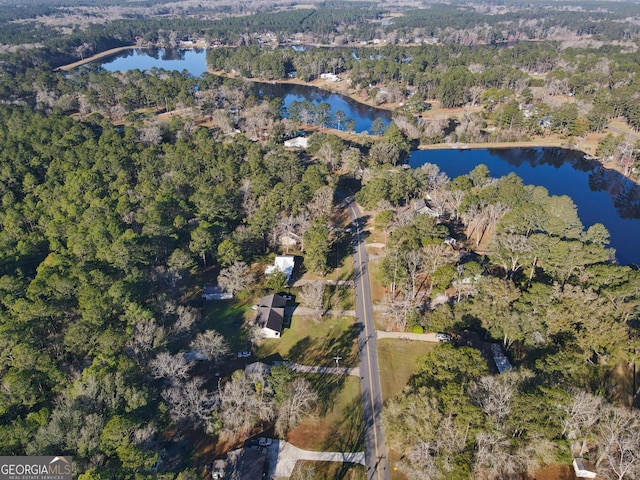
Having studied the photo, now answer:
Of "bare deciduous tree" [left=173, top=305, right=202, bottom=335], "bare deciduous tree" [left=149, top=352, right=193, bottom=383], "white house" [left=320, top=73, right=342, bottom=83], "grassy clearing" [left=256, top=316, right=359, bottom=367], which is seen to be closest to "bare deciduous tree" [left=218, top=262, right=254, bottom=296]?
"bare deciduous tree" [left=173, top=305, right=202, bottom=335]

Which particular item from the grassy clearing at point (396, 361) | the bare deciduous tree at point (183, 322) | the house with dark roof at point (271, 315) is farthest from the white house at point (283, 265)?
the grassy clearing at point (396, 361)

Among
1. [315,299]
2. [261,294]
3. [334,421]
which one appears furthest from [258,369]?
[261,294]

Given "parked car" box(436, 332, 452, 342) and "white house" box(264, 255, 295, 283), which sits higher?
"white house" box(264, 255, 295, 283)

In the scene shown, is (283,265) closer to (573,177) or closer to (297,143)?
(297,143)

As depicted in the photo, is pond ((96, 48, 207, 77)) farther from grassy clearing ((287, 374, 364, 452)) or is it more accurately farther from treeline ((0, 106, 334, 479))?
grassy clearing ((287, 374, 364, 452))

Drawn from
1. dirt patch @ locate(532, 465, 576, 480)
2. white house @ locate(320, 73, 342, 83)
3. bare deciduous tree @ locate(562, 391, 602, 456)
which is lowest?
dirt patch @ locate(532, 465, 576, 480)

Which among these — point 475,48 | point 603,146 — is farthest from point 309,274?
point 475,48

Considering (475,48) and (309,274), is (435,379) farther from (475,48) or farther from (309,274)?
(475,48)
